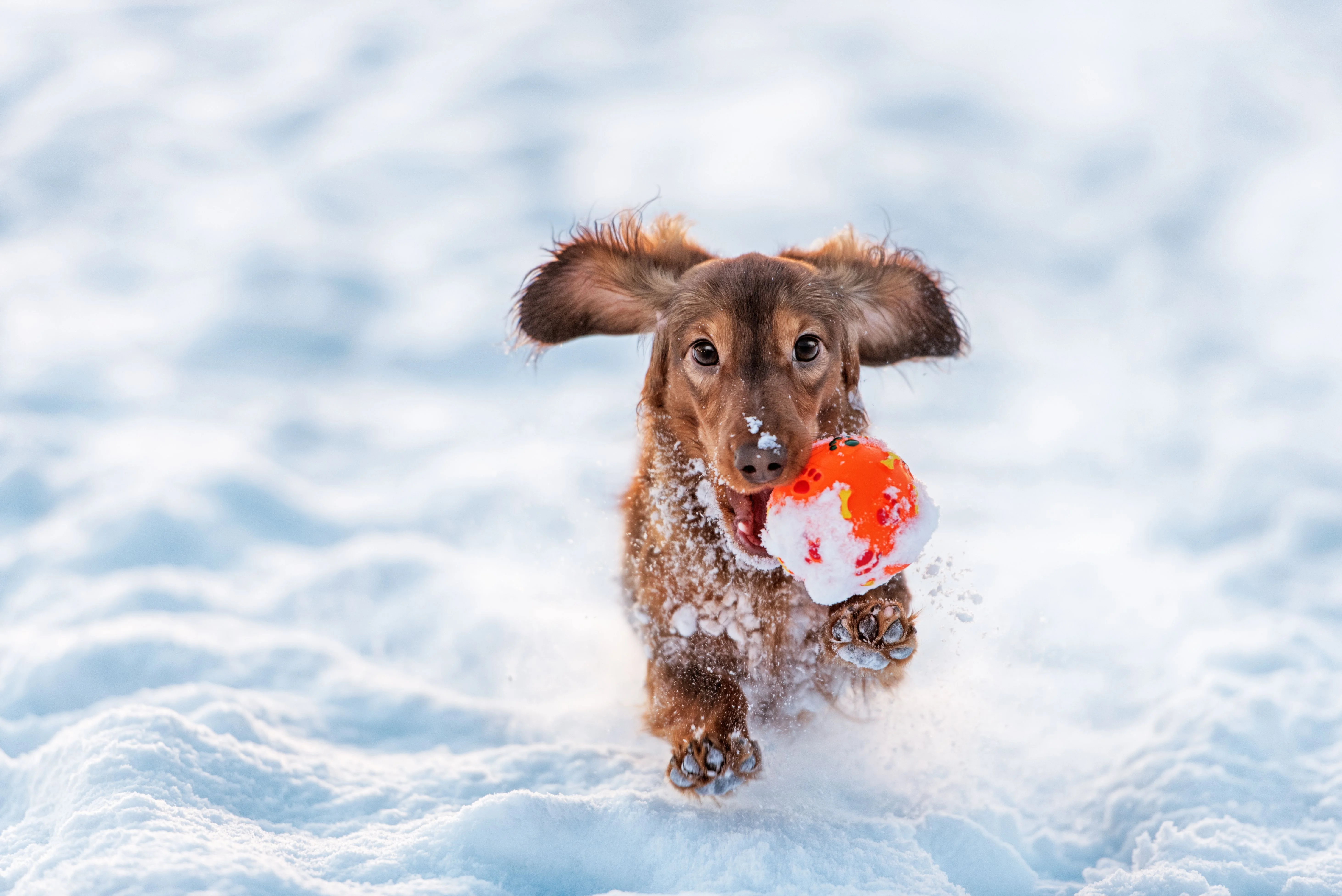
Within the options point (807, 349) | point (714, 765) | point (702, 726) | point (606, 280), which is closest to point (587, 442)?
point (606, 280)

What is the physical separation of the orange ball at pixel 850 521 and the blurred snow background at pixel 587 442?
451 millimetres

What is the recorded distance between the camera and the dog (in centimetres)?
269

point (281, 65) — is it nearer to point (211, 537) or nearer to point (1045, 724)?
point (211, 537)

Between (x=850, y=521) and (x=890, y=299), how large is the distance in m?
1.19

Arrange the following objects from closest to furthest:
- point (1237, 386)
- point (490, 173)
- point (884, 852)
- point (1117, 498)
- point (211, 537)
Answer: point (884, 852), point (211, 537), point (1117, 498), point (1237, 386), point (490, 173)

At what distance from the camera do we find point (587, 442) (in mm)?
5113

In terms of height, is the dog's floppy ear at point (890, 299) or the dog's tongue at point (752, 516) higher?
the dog's floppy ear at point (890, 299)

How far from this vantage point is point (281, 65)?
319 inches

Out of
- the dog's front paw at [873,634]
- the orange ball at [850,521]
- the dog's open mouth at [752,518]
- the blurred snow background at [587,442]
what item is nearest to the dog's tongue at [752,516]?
the dog's open mouth at [752,518]

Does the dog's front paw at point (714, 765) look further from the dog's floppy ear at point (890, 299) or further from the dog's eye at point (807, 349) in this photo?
the dog's floppy ear at point (890, 299)

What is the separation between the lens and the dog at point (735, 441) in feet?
8.82

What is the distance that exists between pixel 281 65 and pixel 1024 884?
7.69 meters

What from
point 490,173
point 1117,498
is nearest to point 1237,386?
point 1117,498

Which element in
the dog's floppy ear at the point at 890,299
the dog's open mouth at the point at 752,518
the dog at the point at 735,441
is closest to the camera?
the dog at the point at 735,441
